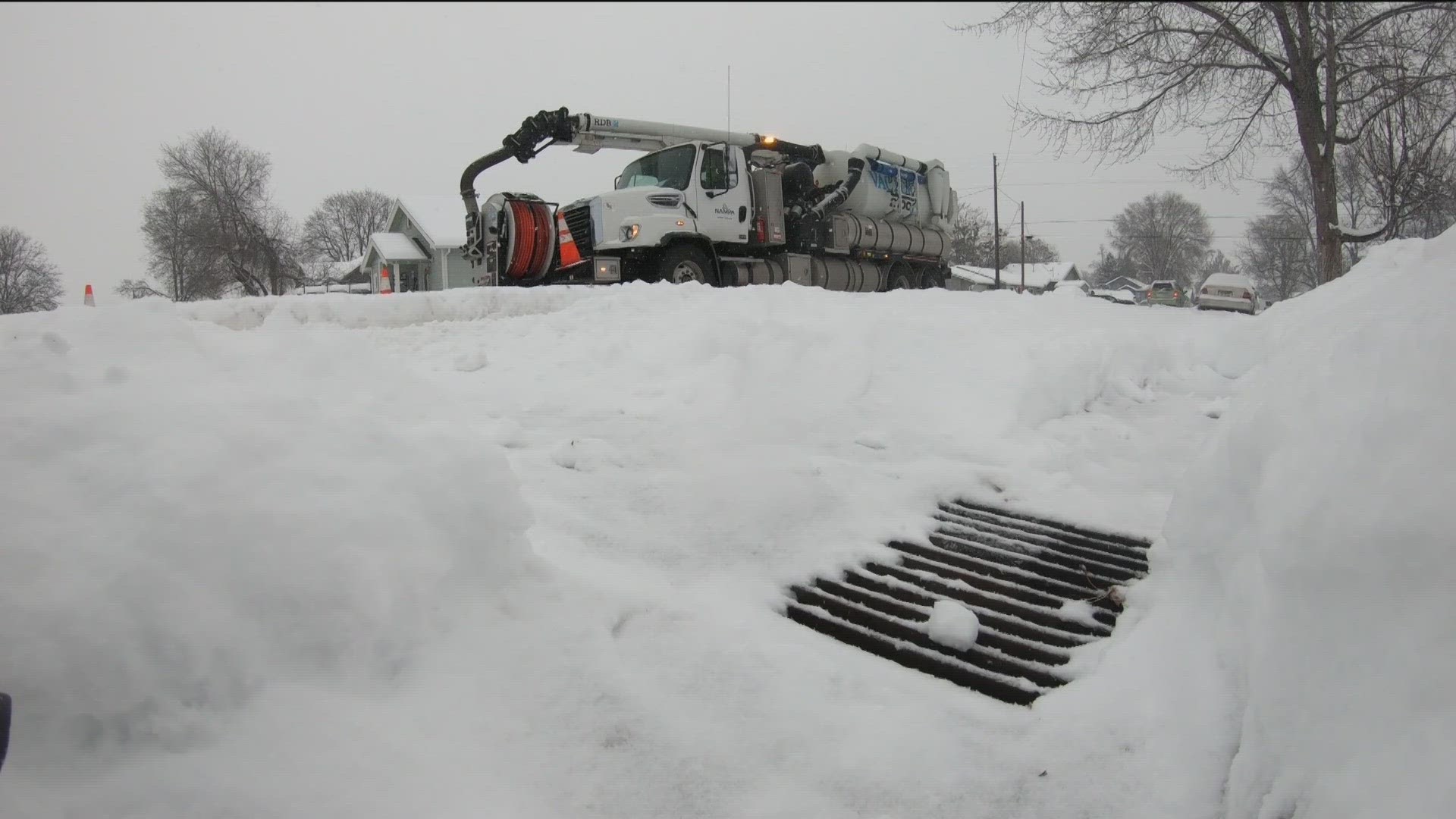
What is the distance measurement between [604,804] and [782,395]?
3364 millimetres

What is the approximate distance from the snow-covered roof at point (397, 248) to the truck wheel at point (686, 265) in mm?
27028

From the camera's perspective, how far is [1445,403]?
4.80 ft

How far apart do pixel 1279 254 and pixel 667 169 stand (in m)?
51.9

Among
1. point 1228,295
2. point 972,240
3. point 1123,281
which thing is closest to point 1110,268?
point 1123,281

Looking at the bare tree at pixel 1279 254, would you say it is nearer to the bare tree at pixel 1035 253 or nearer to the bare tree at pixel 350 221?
the bare tree at pixel 1035 253

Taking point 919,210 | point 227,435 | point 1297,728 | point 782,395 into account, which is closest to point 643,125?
point 919,210

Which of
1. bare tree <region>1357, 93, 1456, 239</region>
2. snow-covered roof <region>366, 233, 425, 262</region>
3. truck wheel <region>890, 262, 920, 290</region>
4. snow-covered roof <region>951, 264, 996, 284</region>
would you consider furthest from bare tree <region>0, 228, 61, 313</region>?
snow-covered roof <region>951, 264, 996, 284</region>

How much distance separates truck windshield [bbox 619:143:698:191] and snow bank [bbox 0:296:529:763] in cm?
969

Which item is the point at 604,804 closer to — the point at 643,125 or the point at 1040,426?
the point at 1040,426

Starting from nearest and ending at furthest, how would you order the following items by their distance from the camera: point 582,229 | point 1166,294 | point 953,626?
point 953,626 → point 582,229 → point 1166,294

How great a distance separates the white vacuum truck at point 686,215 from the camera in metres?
11.0

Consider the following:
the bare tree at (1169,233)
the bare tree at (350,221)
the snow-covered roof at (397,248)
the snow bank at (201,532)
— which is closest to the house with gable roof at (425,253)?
the snow-covered roof at (397,248)

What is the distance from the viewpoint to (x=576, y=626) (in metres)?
2.09

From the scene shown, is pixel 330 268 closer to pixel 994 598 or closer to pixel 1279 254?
pixel 994 598
